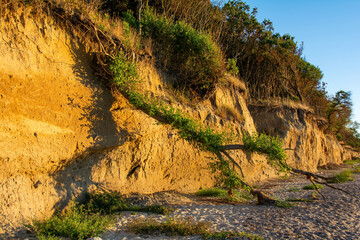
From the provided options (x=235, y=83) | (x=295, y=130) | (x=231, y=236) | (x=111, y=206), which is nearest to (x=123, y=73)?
(x=111, y=206)

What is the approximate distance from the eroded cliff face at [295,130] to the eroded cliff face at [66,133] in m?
7.45

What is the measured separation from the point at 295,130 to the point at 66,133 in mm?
14410

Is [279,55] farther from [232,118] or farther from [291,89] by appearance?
[232,118]

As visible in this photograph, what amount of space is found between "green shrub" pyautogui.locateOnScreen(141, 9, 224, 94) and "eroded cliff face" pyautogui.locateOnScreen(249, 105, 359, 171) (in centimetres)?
602

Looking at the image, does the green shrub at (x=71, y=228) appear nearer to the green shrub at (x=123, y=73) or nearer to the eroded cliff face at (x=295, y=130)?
the green shrub at (x=123, y=73)

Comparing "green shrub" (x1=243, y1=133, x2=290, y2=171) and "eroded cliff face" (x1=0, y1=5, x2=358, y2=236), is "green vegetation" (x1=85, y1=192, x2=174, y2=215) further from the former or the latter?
"green shrub" (x1=243, y1=133, x2=290, y2=171)

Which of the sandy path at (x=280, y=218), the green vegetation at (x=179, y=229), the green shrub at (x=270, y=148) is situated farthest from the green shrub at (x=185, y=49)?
the green vegetation at (x=179, y=229)

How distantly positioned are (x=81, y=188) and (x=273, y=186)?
26.2ft

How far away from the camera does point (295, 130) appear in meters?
16.5

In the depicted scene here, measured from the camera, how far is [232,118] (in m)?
12.1

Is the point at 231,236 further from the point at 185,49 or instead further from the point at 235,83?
the point at 235,83

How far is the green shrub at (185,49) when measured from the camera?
1039cm

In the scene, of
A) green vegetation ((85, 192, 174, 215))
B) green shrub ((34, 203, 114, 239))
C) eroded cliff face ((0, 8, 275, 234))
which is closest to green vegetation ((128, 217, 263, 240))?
green shrub ((34, 203, 114, 239))

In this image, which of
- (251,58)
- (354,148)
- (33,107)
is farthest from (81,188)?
(354,148)
